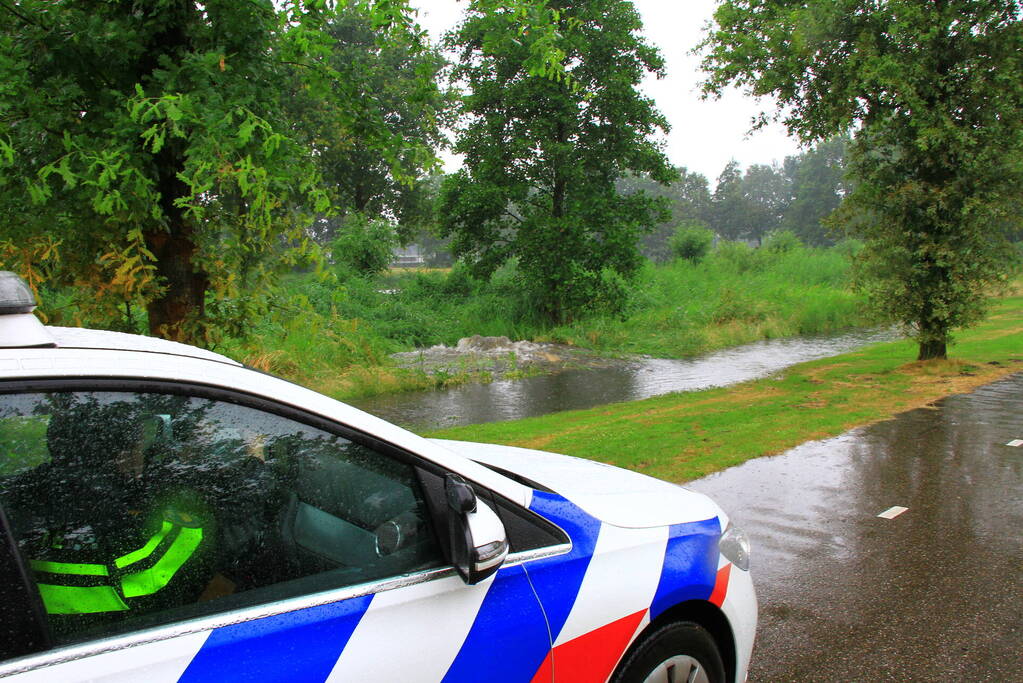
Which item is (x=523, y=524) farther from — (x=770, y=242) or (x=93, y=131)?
(x=770, y=242)

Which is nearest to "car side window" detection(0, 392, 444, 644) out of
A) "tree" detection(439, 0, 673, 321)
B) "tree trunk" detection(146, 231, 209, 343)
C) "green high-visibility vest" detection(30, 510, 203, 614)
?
"green high-visibility vest" detection(30, 510, 203, 614)

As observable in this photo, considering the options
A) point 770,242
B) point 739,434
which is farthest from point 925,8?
point 770,242

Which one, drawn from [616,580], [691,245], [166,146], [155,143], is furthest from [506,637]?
[691,245]

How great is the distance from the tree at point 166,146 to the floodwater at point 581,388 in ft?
30.3

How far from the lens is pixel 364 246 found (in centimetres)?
3297

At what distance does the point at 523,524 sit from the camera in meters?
2.26

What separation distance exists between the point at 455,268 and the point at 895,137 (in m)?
22.6

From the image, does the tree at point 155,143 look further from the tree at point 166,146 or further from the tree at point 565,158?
the tree at point 565,158

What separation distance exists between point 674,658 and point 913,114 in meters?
12.3

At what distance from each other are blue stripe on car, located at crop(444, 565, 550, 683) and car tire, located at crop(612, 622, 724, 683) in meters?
0.40

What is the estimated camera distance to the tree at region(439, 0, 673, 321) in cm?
2359

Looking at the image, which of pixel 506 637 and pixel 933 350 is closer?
pixel 506 637

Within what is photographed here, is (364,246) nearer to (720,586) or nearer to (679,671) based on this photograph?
(720,586)

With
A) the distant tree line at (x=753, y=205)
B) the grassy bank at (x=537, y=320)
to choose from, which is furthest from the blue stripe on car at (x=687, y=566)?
the distant tree line at (x=753, y=205)
